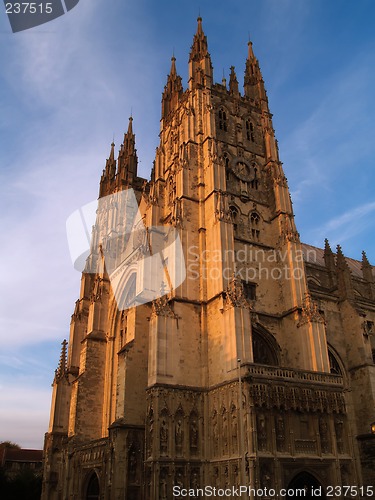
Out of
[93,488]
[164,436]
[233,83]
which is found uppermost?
[233,83]

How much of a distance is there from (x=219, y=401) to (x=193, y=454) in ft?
10.9

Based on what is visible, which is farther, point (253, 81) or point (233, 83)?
point (253, 81)

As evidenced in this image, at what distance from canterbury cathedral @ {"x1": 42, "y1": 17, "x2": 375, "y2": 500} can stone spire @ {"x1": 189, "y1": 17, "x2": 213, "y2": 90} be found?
167 millimetres

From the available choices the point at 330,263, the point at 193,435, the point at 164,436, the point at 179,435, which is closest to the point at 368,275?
the point at 330,263

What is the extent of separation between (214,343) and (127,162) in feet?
103

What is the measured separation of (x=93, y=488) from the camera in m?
32.9

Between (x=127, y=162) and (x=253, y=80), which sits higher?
(x=253, y=80)

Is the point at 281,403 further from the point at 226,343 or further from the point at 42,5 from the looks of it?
the point at 42,5

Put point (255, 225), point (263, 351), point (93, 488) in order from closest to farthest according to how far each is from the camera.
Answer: point (263, 351)
point (93, 488)
point (255, 225)

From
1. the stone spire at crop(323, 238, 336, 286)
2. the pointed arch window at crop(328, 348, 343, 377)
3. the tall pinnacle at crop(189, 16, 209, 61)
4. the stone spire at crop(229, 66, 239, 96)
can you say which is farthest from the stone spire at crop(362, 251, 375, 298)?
the tall pinnacle at crop(189, 16, 209, 61)

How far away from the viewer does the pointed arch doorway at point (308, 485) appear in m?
25.2

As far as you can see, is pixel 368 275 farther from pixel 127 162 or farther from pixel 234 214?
pixel 127 162

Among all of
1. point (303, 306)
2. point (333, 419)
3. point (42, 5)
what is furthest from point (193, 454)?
point (42, 5)

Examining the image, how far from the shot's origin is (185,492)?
2586cm
